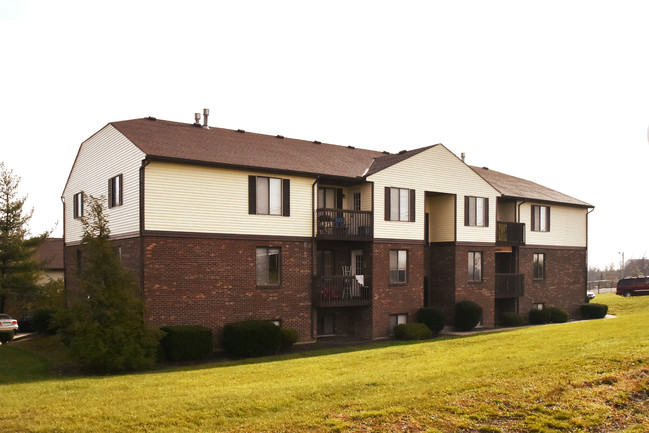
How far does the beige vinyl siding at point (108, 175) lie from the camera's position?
21578mm

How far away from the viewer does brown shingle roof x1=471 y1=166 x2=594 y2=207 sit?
33.9 meters

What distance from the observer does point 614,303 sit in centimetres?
4528

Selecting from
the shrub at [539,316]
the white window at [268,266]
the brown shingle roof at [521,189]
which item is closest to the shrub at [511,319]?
the shrub at [539,316]

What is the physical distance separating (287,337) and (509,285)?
49.7ft

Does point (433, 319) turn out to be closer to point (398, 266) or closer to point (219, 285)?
point (398, 266)

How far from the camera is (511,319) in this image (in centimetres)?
3156

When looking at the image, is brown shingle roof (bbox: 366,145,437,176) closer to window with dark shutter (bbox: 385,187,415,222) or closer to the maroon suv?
window with dark shutter (bbox: 385,187,415,222)

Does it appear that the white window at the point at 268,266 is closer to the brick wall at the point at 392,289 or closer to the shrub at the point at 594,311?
the brick wall at the point at 392,289

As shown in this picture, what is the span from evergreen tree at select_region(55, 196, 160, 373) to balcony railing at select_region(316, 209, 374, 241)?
848 cm

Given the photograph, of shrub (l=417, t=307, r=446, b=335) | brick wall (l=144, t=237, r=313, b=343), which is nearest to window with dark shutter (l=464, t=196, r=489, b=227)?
shrub (l=417, t=307, r=446, b=335)

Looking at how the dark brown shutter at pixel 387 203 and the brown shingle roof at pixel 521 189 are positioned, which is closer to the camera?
the dark brown shutter at pixel 387 203

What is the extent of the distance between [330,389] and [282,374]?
3355 mm

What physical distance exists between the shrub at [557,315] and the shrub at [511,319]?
236 cm

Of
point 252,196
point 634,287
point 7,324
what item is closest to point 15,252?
point 7,324
